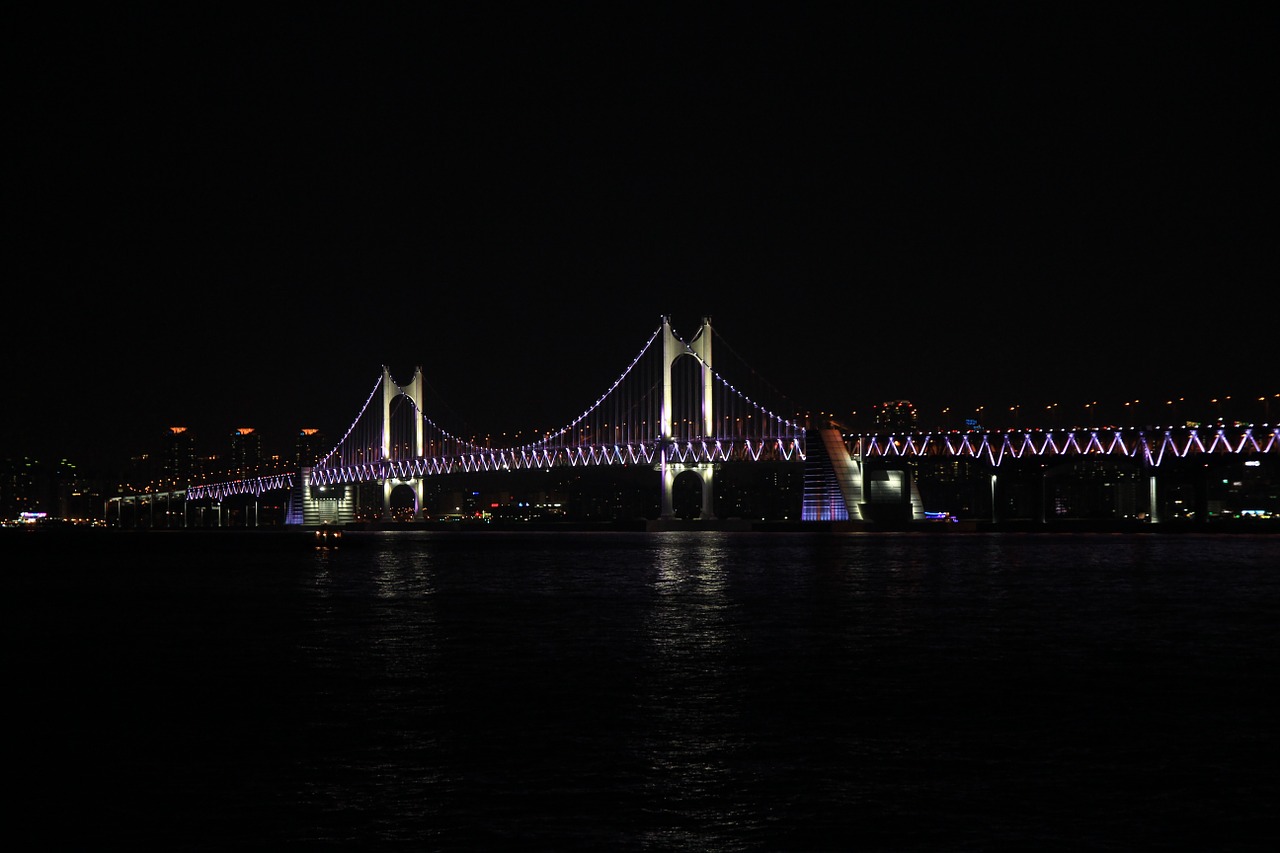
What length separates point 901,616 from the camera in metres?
29.7

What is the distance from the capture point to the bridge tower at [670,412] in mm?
103188

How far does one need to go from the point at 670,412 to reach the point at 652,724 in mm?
90210

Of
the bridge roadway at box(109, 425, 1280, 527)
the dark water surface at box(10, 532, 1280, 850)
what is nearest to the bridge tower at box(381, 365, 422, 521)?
the bridge roadway at box(109, 425, 1280, 527)

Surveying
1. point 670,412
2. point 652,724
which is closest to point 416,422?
point 670,412

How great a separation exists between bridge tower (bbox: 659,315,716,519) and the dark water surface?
6807 centimetres

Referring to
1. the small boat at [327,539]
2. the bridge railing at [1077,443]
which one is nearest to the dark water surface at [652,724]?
the small boat at [327,539]

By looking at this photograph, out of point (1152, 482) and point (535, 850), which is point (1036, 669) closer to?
point (535, 850)

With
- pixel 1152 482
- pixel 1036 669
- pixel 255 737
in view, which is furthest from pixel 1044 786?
pixel 1152 482

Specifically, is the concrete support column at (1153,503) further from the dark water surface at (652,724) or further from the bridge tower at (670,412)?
the dark water surface at (652,724)

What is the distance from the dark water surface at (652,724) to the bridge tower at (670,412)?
68.1 m

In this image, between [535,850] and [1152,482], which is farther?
[1152,482]

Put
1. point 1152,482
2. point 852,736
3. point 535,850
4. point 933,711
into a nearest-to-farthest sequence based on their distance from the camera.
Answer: point 535,850
point 852,736
point 933,711
point 1152,482

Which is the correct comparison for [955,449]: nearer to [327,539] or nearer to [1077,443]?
[1077,443]

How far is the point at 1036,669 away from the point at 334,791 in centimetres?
1111
